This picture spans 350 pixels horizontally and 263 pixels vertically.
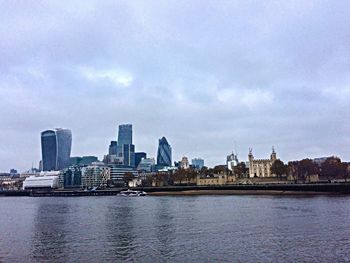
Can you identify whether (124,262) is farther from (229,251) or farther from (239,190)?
(239,190)

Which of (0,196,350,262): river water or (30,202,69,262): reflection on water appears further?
(30,202,69,262): reflection on water

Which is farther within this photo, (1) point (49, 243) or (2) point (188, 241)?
(1) point (49, 243)

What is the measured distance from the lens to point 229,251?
37656 mm

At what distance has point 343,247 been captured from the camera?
3819 cm

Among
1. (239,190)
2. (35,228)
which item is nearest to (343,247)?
(35,228)

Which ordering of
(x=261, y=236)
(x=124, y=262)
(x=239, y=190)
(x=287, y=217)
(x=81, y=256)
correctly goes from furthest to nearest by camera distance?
1. (x=239, y=190)
2. (x=287, y=217)
3. (x=261, y=236)
4. (x=81, y=256)
5. (x=124, y=262)

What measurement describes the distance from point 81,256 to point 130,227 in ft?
67.8

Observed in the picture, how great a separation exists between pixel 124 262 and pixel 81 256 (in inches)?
210

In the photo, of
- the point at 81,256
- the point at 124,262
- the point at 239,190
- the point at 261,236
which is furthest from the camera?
the point at 239,190

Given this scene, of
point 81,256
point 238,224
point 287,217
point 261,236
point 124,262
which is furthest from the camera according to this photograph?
point 287,217

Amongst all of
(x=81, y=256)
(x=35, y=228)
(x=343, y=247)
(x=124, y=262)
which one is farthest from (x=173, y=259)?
(x=35, y=228)

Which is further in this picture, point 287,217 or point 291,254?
point 287,217

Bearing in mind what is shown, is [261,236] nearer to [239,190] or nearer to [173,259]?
[173,259]

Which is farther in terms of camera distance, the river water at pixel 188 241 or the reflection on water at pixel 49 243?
the reflection on water at pixel 49 243
